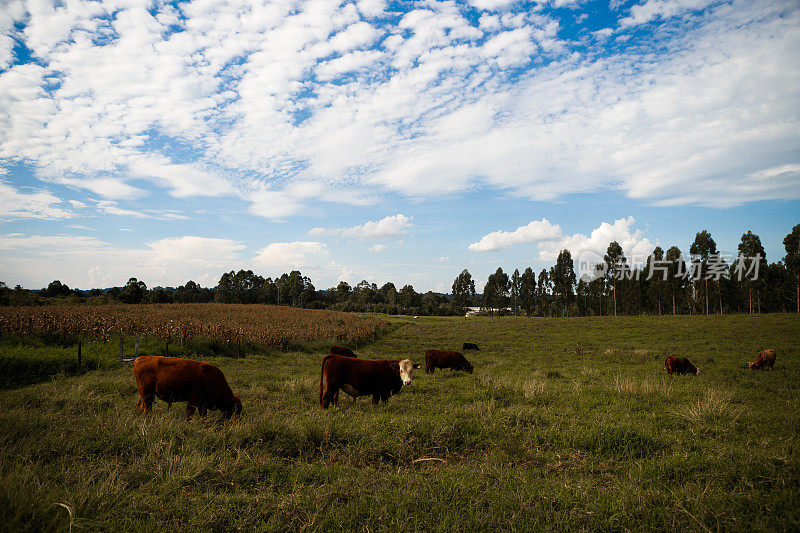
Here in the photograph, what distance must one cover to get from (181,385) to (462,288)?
10490 centimetres

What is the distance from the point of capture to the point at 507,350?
2517cm

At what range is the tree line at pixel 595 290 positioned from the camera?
2280 inches

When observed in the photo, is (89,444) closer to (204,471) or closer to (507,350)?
(204,471)

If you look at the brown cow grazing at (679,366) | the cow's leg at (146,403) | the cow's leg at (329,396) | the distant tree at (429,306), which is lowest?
the distant tree at (429,306)

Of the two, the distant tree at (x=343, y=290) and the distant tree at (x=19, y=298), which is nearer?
the distant tree at (x=19, y=298)

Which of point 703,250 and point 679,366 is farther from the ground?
point 703,250

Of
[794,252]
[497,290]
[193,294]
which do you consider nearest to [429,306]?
[497,290]

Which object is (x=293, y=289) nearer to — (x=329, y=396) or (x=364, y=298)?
(x=364, y=298)

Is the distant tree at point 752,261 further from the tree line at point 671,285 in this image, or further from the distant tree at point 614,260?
the distant tree at point 614,260

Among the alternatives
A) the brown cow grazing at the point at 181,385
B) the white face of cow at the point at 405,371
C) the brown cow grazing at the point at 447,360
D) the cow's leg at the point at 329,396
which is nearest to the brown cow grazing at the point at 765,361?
the brown cow grazing at the point at 447,360

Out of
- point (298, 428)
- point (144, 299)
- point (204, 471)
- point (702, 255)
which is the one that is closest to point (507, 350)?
point (298, 428)

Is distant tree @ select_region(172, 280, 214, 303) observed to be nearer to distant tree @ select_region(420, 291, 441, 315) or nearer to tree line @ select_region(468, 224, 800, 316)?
distant tree @ select_region(420, 291, 441, 315)

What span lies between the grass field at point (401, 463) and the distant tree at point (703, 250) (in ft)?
218

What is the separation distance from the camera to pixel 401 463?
5.49 metres
